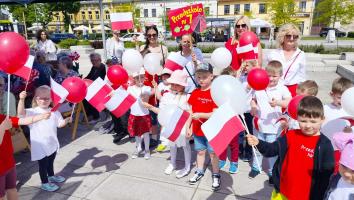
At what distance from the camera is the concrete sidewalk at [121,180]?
3.39 metres

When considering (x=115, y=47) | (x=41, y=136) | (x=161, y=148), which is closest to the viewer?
(x=41, y=136)

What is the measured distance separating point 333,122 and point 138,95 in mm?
2566

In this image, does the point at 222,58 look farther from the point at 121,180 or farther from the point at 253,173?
the point at 121,180

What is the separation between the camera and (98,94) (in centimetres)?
358

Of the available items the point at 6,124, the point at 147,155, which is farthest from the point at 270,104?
the point at 6,124

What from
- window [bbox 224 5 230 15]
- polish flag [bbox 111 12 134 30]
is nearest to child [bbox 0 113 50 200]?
polish flag [bbox 111 12 134 30]

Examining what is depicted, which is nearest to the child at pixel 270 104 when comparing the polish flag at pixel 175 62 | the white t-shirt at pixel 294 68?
the white t-shirt at pixel 294 68

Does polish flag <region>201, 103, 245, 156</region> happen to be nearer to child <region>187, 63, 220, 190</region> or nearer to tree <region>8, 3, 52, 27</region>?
child <region>187, 63, 220, 190</region>

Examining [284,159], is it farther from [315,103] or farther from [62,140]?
[62,140]

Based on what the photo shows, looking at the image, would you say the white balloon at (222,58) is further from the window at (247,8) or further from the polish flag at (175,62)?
the window at (247,8)

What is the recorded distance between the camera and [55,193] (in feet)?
11.3

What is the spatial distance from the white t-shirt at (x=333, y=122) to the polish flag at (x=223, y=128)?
2.94 ft

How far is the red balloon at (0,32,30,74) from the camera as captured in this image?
2.43 m

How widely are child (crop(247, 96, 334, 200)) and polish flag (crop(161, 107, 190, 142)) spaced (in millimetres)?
1154
